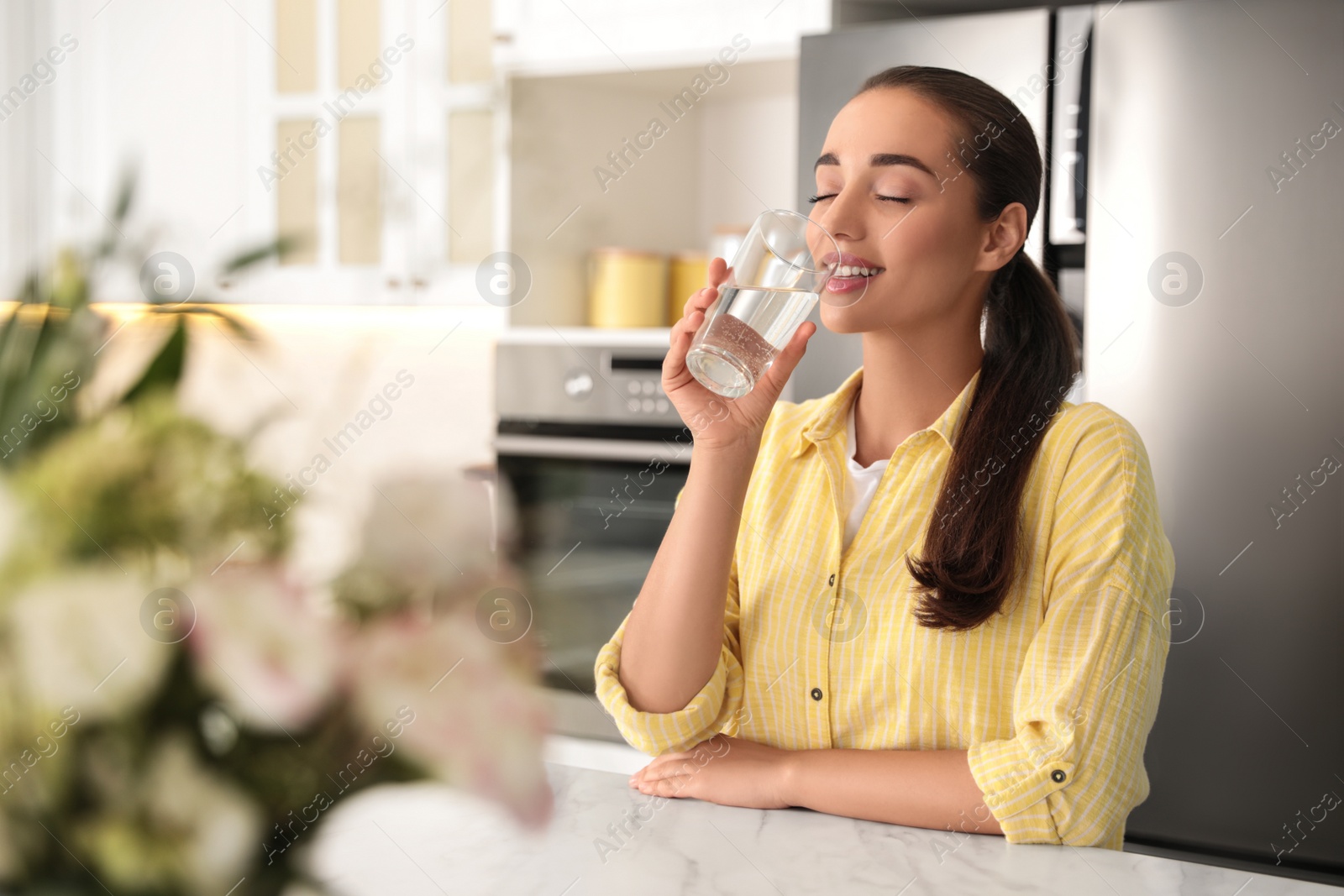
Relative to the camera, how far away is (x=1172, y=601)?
1773 mm

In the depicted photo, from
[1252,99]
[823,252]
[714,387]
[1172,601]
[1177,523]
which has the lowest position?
[1172,601]

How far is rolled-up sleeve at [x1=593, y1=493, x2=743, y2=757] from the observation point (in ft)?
3.53

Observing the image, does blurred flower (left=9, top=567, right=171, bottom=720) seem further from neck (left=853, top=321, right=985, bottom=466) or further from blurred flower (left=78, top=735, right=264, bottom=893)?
neck (left=853, top=321, right=985, bottom=466)

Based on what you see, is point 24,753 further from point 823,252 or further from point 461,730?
point 823,252

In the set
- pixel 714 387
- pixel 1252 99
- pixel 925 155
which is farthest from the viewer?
pixel 1252 99

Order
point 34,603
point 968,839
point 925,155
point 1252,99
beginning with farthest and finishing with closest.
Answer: point 1252,99, point 925,155, point 968,839, point 34,603

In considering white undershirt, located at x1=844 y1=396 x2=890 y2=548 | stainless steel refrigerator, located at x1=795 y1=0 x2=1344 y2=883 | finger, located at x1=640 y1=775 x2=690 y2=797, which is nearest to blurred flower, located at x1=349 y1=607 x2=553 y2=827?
finger, located at x1=640 y1=775 x2=690 y2=797

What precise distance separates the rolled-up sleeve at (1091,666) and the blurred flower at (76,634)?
0.79 metres

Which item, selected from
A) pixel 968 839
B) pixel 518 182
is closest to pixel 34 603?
pixel 968 839

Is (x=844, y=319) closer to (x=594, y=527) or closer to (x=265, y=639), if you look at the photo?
(x=265, y=639)

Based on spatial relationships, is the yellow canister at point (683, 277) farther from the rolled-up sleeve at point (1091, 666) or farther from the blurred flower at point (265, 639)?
the blurred flower at point (265, 639)

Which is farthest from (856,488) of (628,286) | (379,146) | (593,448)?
(628,286)

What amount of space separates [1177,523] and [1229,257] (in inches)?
15.6

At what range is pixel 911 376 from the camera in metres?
1.23
